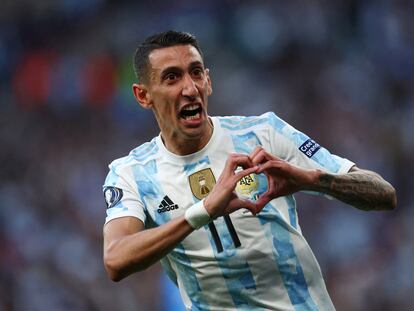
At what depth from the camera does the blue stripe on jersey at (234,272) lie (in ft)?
14.1

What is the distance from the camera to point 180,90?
447cm

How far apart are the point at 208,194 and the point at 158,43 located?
0.96 metres

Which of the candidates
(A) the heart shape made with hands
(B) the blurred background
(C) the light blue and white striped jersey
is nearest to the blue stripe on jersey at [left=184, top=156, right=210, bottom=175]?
(C) the light blue and white striped jersey

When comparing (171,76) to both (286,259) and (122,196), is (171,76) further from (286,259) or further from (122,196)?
(286,259)

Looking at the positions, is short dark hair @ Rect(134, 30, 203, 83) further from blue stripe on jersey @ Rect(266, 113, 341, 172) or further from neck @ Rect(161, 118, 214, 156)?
blue stripe on jersey @ Rect(266, 113, 341, 172)

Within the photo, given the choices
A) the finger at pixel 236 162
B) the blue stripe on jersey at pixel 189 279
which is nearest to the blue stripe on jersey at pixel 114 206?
the blue stripe on jersey at pixel 189 279

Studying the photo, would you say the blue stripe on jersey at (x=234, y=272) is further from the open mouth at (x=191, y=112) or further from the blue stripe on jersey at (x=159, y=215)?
A: the open mouth at (x=191, y=112)

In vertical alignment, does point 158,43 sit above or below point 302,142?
above

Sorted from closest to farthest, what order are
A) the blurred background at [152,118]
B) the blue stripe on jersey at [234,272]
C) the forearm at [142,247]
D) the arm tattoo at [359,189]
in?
the forearm at [142,247] → the arm tattoo at [359,189] → the blue stripe on jersey at [234,272] → the blurred background at [152,118]

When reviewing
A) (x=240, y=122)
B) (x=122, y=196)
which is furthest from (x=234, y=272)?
(x=240, y=122)

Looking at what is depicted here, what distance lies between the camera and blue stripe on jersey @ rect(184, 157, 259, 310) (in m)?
4.29

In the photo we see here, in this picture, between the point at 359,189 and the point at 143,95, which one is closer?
the point at 359,189

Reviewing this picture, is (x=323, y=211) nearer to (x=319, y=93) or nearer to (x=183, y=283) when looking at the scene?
(x=319, y=93)

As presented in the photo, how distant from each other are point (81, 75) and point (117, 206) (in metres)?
7.07
